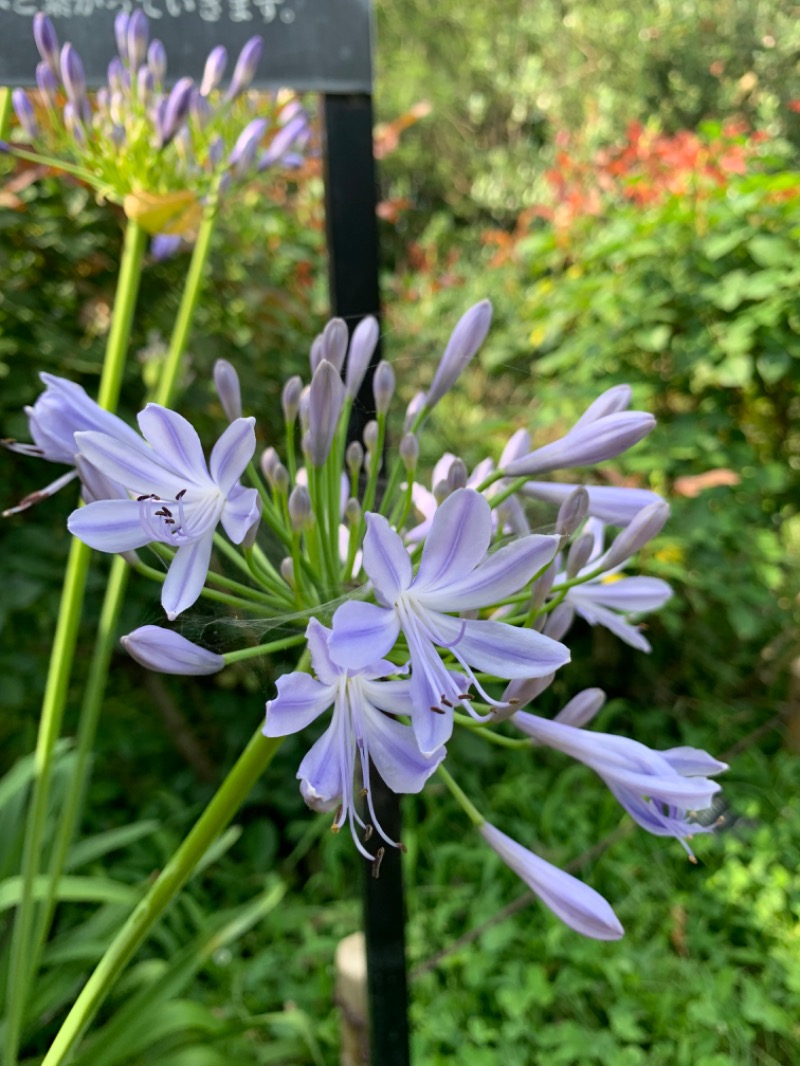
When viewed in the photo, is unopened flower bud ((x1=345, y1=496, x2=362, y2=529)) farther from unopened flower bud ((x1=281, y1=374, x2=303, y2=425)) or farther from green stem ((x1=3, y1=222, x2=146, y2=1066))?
green stem ((x1=3, y1=222, x2=146, y2=1066))

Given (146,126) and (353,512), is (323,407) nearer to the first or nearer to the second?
(353,512)

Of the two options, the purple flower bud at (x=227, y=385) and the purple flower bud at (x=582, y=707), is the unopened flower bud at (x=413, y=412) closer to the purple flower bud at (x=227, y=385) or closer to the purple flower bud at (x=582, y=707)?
the purple flower bud at (x=227, y=385)

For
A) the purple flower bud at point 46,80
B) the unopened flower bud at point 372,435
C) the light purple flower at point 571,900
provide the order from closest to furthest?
the light purple flower at point 571,900, the unopened flower bud at point 372,435, the purple flower bud at point 46,80

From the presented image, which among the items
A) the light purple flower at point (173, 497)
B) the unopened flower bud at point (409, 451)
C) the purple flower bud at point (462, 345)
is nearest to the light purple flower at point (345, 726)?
the light purple flower at point (173, 497)

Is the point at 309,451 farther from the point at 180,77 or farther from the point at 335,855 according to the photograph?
the point at 335,855

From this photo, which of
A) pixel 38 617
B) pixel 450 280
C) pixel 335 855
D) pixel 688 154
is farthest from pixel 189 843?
pixel 450 280

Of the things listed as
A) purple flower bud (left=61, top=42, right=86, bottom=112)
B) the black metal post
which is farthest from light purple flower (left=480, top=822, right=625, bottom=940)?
purple flower bud (left=61, top=42, right=86, bottom=112)
